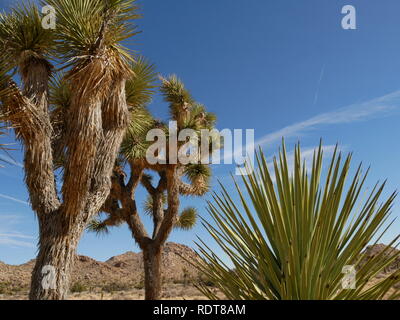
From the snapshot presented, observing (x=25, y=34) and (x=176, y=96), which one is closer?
(x=25, y=34)

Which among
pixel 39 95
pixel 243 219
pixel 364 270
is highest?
pixel 39 95

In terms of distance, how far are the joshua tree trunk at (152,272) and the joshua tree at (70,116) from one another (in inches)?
212

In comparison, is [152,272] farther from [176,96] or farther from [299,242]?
[299,242]

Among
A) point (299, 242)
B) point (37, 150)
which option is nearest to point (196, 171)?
point (37, 150)

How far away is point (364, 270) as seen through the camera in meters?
1.94

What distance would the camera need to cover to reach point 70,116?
649 centimetres

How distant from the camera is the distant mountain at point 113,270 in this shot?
87.5 feet

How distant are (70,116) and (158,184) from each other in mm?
7091

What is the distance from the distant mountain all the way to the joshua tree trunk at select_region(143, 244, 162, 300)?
49.6 ft

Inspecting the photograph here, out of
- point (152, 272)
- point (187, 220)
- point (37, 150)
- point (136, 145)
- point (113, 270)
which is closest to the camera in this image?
point (37, 150)

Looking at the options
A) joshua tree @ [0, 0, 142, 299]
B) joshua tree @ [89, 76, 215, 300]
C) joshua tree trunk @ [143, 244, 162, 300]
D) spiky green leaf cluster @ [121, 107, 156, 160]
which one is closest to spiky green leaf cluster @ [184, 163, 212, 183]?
joshua tree @ [89, 76, 215, 300]
